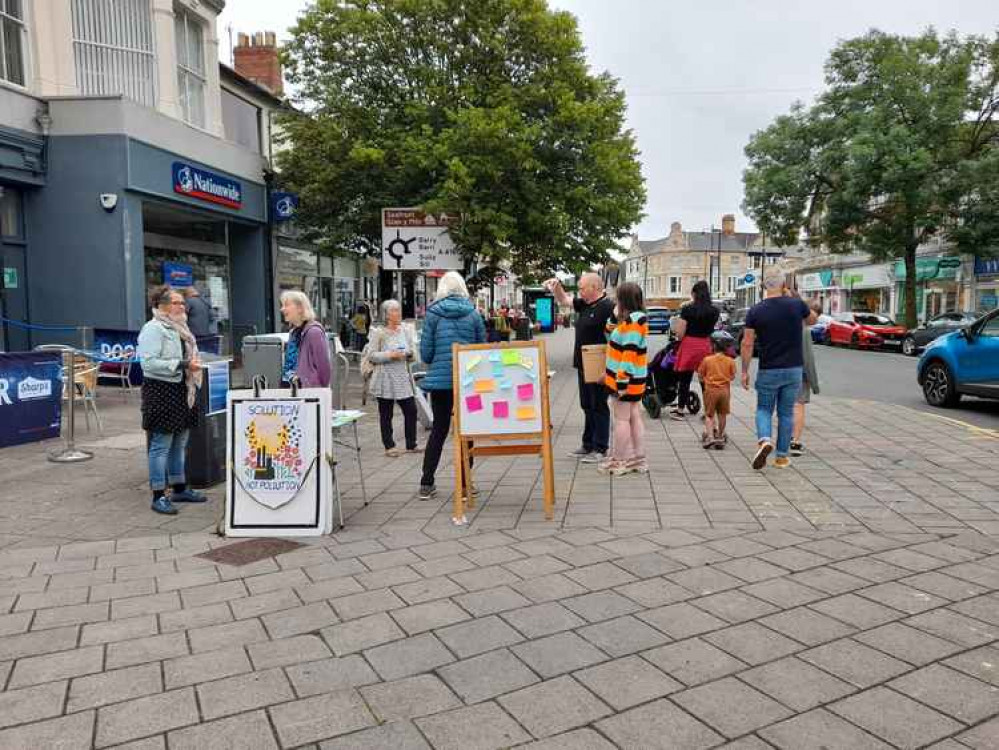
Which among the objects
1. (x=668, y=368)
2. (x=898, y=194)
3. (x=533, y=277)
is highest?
(x=898, y=194)

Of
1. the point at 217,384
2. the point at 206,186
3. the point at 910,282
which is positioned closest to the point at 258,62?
the point at 206,186

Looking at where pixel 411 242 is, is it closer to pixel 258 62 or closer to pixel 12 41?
pixel 12 41

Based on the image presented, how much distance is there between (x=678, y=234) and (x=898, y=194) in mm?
87620

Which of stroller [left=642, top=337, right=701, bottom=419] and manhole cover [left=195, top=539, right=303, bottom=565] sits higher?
stroller [left=642, top=337, right=701, bottom=419]

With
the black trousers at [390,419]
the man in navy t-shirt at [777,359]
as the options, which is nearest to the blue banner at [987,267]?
the man in navy t-shirt at [777,359]

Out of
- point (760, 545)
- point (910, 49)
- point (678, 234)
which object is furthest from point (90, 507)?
point (678, 234)

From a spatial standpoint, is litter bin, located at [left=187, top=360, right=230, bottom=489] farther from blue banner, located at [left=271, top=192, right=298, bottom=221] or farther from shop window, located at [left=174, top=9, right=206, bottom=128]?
blue banner, located at [left=271, top=192, right=298, bottom=221]

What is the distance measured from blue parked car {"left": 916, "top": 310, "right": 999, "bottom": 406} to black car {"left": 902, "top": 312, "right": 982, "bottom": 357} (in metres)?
14.1

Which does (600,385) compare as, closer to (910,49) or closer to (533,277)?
(533,277)

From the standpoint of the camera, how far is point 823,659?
10.9 feet

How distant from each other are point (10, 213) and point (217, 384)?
9338 mm

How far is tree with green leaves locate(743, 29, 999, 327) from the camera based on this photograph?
2923 centimetres

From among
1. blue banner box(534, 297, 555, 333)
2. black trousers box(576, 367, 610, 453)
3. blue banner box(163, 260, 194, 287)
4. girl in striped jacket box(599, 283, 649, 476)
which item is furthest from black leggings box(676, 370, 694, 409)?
blue banner box(534, 297, 555, 333)

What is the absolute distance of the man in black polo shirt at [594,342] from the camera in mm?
7602
